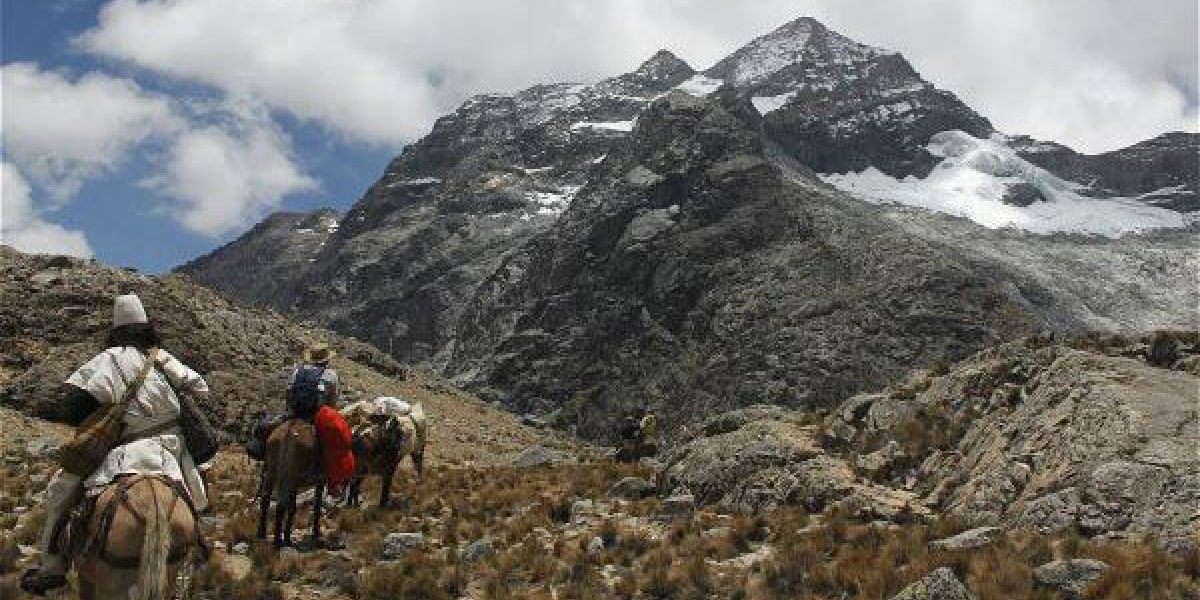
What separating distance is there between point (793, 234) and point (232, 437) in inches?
3616

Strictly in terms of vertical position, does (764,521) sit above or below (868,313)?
below

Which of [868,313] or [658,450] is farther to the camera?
[868,313]

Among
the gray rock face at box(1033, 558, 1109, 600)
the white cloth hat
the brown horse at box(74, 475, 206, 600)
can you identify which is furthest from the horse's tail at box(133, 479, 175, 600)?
the gray rock face at box(1033, 558, 1109, 600)

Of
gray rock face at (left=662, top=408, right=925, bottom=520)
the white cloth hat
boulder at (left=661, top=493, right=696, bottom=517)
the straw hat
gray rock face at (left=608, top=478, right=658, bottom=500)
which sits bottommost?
gray rock face at (left=608, top=478, right=658, bottom=500)

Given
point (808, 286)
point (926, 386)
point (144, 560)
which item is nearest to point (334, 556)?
point (144, 560)

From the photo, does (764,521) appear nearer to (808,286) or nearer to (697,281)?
(808,286)

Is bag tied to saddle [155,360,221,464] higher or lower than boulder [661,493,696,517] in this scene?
higher

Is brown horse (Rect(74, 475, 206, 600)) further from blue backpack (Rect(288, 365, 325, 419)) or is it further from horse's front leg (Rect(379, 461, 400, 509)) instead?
horse's front leg (Rect(379, 461, 400, 509))

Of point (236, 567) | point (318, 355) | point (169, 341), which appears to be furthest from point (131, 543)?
point (169, 341)

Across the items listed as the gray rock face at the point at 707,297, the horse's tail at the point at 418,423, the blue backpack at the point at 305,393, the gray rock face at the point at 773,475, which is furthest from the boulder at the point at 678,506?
the gray rock face at the point at 707,297

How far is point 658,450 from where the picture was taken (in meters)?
31.3

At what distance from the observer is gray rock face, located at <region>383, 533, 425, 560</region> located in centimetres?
1507

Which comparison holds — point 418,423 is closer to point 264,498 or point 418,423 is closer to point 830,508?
point 264,498

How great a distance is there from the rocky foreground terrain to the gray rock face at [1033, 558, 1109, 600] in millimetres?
26
